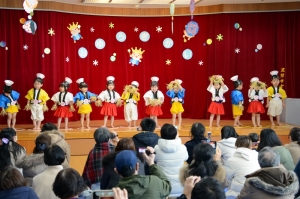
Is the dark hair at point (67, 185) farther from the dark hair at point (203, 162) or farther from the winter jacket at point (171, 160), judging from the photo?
the winter jacket at point (171, 160)

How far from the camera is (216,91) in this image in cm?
1116

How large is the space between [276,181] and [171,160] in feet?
5.52

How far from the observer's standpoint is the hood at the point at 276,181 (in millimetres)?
3346

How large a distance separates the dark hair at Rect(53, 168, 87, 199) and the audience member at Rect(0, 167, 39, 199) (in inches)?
11.2

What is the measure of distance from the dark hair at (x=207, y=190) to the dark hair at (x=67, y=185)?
833 millimetres

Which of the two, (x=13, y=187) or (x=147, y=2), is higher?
(x=147, y=2)

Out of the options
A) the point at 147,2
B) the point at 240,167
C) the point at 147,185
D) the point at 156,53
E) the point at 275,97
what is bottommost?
the point at 240,167

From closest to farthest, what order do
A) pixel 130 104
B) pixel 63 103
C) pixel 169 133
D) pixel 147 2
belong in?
pixel 169 133
pixel 63 103
pixel 130 104
pixel 147 2

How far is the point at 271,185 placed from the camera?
3.37 meters

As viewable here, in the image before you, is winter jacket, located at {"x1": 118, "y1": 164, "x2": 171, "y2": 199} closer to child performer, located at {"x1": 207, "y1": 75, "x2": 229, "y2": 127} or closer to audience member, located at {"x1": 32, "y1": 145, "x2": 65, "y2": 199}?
audience member, located at {"x1": 32, "y1": 145, "x2": 65, "y2": 199}

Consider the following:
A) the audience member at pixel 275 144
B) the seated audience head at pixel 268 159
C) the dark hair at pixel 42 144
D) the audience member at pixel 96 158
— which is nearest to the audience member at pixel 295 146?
the audience member at pixel 275 144

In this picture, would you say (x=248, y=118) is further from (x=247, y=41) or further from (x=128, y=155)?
(x=128, y=155)

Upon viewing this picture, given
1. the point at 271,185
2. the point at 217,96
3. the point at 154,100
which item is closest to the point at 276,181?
the point at 271,185

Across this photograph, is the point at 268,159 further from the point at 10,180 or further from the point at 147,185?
the point at 10,180
